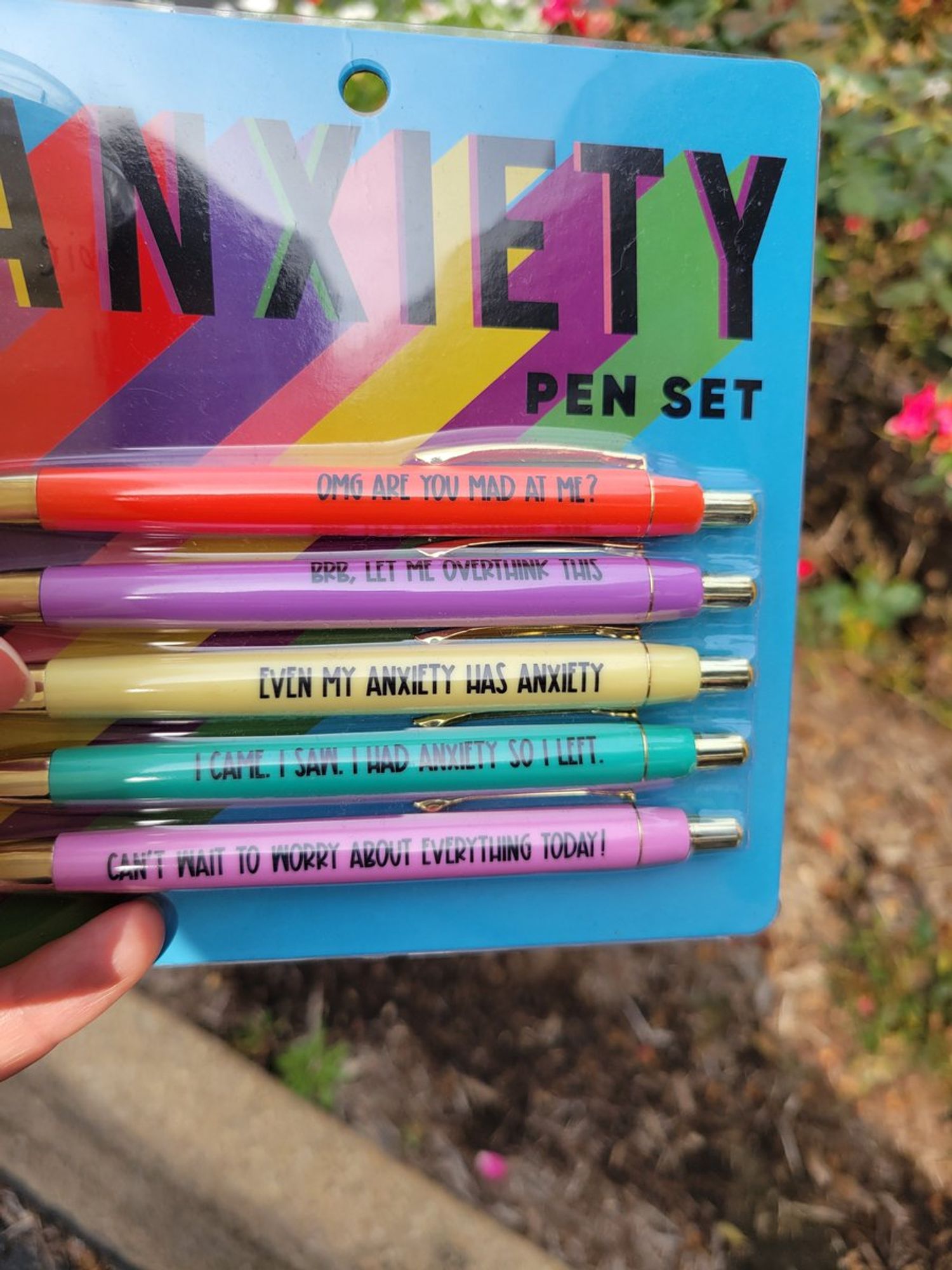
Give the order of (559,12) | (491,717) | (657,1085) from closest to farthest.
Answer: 1. (491,717)
2. (559,12)
3. (657,1085)

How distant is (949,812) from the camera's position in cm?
123

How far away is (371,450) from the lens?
0.69 m

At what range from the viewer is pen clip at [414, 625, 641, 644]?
27.8 inches

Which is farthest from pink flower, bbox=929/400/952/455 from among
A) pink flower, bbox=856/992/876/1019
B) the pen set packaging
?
pink flower, bbox=856/992/876/1019

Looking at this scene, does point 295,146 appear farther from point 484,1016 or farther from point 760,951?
point 760,951

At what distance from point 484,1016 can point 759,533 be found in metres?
0.67

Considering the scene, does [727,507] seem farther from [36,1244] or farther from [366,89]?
[36,1244]

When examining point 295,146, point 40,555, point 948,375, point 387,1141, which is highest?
point 295,146

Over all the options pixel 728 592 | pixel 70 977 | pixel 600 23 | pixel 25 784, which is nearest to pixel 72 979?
pixel 70 977

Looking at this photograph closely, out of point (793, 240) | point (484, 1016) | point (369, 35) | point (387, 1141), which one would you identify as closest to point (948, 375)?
point (793, 240)

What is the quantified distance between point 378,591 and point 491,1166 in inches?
27.5

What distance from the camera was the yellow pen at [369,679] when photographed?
65cm

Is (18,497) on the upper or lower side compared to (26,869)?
upper

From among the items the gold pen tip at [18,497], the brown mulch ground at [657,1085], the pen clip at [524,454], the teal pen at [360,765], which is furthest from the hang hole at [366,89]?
the brown mulch ground at [657,1085]
